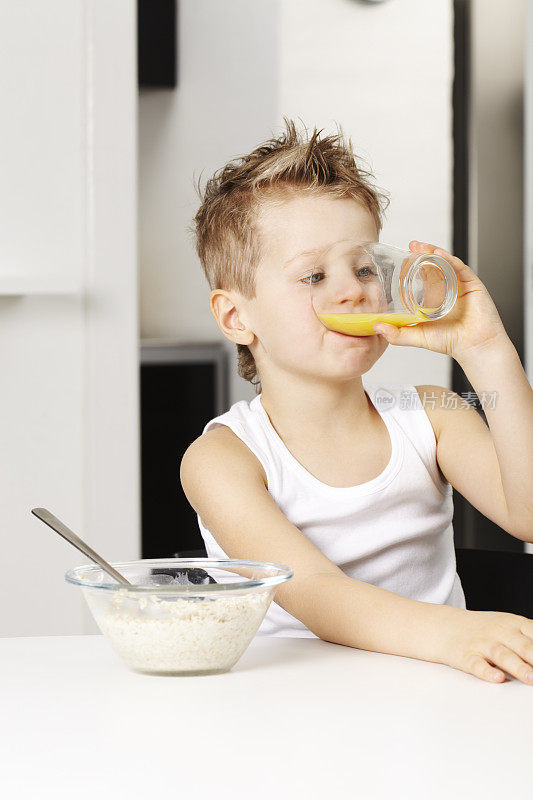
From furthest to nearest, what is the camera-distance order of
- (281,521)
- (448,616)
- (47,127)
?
(47,127) < (281,521) < (448,616)

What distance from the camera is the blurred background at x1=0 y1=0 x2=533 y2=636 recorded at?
1953mm

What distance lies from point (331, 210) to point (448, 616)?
526mm

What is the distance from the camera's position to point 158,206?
9.27 ft

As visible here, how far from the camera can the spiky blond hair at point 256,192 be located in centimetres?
114

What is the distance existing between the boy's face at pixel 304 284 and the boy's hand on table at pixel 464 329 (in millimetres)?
93

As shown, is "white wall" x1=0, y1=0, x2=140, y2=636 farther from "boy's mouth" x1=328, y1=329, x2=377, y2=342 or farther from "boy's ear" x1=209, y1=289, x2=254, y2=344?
"boy's mouth" x1=328, y1=329, x2=377, y2=342

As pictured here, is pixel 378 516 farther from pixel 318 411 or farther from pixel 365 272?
pixel 365 272

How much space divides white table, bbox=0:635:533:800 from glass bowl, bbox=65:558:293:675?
13 mm

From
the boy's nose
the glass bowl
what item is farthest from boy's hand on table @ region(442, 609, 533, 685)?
the boy's nose

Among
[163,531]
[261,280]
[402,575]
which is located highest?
[261,280]

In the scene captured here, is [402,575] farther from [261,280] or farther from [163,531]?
[163,531]

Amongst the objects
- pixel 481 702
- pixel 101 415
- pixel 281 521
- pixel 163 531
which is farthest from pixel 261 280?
pixel 163 531

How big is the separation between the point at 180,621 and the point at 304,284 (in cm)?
54

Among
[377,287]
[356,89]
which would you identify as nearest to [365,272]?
[377,287]
